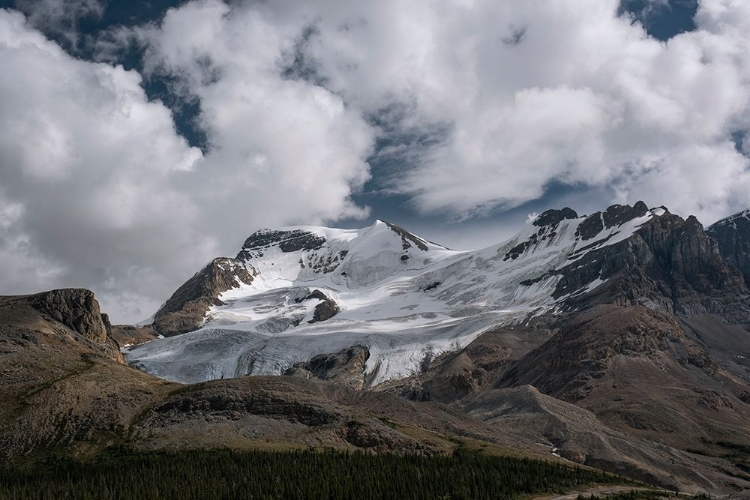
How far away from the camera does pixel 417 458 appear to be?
372 ft

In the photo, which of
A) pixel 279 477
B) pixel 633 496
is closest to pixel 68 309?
pixel 279 477

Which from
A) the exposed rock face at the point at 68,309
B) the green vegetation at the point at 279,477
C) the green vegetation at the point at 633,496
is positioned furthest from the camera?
the exposed rock face at the point at 68,309

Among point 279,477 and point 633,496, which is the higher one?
point 279,477

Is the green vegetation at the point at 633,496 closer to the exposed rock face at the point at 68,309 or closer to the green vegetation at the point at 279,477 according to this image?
the green vegetation at the point at 279,477

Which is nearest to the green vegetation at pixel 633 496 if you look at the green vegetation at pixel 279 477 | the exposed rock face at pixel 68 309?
the green vegetation at pixel 279 477

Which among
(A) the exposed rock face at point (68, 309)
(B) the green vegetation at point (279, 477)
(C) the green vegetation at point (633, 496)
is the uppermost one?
(A) the exposed rock face at point (68, 309)

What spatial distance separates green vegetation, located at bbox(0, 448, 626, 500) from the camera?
93750mm

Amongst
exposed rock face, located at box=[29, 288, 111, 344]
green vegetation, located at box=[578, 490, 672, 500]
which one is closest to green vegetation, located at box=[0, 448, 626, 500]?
green vegetation, located at box=[578, 490, 672, 500]

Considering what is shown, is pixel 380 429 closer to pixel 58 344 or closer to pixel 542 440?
pixel 542 440

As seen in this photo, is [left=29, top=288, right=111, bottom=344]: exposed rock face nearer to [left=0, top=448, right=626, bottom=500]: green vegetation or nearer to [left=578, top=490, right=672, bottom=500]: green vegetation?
[left=0, top=448, right=626, bottom=500]: green vegetation

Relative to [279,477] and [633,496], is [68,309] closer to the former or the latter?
[279,477]

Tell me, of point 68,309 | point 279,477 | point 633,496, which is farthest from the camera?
point 68,309

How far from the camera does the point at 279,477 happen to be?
98250 mm

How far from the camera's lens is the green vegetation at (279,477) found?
93750 mm
